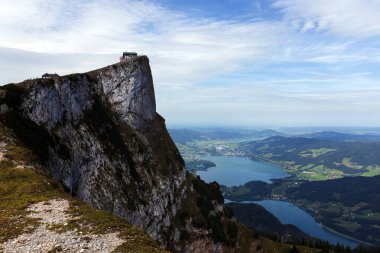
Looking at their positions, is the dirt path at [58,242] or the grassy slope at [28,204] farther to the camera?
the grassy slope at [28,204]

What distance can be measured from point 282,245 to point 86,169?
118 meters

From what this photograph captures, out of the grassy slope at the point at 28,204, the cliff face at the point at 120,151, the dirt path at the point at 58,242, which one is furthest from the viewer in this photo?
the cliff face at the point at 120,151

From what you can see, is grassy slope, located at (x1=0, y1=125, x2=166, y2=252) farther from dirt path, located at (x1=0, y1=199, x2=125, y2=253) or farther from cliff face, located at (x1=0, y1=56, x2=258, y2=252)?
cliff face, located at (x1=0, y1=56, x2=258, y2=252)

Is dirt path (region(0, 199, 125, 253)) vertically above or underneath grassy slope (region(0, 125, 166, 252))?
underneath

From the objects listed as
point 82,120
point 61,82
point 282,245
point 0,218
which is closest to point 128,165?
point 82,120

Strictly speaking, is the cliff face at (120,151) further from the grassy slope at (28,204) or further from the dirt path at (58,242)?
the dirt path at (58,242)

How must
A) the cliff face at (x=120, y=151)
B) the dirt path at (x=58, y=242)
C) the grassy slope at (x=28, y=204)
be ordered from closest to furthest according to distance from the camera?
the dirt path at (x=58, y=242) < the grassy slope at (x=28, y=204) < the cliff face at (x=120, y=151)

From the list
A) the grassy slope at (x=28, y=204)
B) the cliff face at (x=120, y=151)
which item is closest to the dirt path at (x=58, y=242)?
the grassy slope at (x=28, y=204)

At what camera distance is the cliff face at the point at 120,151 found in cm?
8031

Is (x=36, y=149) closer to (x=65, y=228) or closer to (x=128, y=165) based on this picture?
(x=65, y=228)

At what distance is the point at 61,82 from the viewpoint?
100000 mm

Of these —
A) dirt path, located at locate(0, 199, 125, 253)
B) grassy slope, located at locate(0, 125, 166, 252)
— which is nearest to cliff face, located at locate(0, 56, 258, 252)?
grassy slope, located at locate(0, 125, 166, 252)

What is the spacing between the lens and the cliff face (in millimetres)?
80312

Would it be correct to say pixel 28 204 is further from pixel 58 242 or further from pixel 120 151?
pixel 120 151
